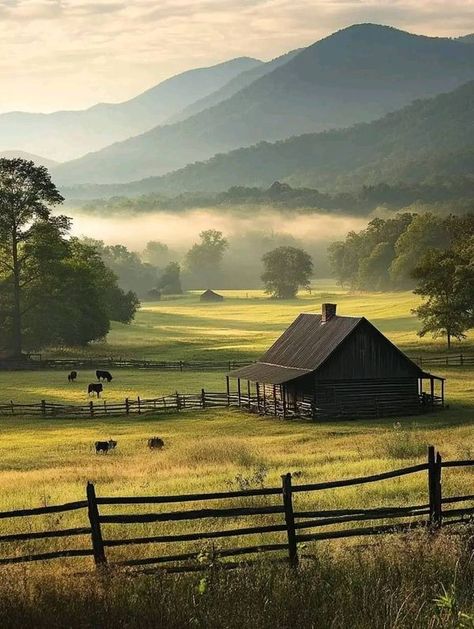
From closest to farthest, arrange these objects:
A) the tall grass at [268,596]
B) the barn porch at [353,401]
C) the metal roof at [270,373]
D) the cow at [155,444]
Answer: the tall grass at [268,596]
the cow at [155,444]
the barn porch at [353,401]
the metal roof at [270,373]

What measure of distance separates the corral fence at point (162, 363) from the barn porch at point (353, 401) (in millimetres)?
21572

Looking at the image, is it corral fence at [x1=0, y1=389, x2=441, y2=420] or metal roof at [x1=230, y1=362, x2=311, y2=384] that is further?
metal roof at [x1=230, y1=362, x2=311, y2=384]

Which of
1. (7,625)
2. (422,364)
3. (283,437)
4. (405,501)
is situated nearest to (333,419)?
(283,437)

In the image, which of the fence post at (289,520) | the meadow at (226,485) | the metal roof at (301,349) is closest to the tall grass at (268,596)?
the meadow at (226,485)

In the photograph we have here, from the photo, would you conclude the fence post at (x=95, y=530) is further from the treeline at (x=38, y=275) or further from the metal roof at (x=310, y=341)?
the treeline at (x=38, y=275)

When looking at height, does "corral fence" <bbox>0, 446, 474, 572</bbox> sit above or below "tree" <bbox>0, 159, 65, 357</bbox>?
below

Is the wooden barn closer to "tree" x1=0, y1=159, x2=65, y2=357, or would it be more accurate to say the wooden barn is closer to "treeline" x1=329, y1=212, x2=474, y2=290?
"tree" x1=0, y1=159, x2=65, y2=357

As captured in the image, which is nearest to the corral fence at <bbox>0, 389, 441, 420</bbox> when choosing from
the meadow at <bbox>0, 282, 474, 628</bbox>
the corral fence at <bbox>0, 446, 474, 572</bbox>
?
the meadow at <bbox>0, 282, 474, 628</bbox>

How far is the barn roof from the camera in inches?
2312

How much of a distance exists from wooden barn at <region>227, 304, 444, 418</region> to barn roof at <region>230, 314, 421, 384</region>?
0.26 feet

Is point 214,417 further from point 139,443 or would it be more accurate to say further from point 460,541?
point 460,541

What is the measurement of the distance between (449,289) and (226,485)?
64427mm

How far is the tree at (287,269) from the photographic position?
190 meters

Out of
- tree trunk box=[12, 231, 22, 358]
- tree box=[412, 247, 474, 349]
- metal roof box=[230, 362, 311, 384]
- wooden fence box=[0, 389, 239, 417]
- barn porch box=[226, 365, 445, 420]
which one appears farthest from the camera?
tree trunk box=[12, 231, 22, 358]
